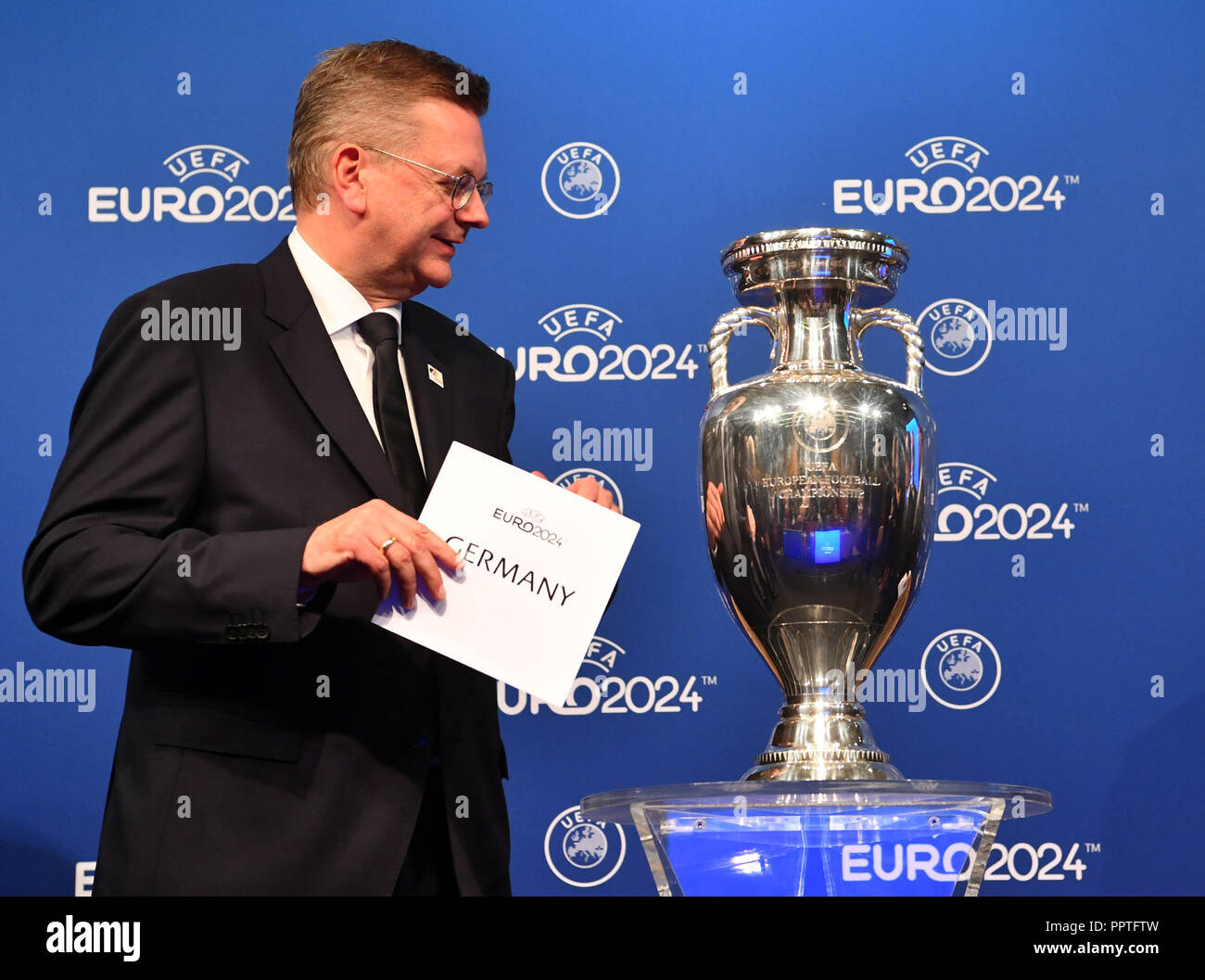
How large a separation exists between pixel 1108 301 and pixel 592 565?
1.44m

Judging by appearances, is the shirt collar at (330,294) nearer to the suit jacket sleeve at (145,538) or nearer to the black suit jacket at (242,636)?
the black suit jacket at (242,636)

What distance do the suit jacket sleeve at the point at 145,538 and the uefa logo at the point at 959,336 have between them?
1.41 meters

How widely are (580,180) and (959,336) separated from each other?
76 cm

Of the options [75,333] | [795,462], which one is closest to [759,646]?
[795,462]

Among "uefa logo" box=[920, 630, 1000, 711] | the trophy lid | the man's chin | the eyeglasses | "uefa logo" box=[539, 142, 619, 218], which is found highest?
"uefa logo" box=[539, 142, 619, 218]

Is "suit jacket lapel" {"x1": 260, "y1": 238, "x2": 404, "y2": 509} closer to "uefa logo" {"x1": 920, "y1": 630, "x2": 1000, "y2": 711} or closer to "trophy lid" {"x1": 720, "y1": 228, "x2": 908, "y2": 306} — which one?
"trophy lid" {"x1": 720, "y1": 228, "x2": 908, "y2": 306}

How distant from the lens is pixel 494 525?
1.61m

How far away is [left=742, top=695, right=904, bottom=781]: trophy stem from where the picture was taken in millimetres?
1619

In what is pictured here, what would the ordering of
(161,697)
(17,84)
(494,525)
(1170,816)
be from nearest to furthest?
(494,525)
(161,697)
(1170,816)
(17,84)

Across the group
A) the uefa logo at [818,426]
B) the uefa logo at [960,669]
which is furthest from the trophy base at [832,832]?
the uefa logo at [960,669]

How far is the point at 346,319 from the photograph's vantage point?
6.38 ft

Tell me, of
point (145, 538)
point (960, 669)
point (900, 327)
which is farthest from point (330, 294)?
point (960, 669)

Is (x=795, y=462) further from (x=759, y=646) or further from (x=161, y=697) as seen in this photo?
(x=161, y=697)

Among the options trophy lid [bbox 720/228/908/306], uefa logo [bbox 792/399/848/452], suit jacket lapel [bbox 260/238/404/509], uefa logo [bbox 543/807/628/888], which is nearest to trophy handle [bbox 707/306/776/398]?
trophy lid [bbox 720/228/908/306]
